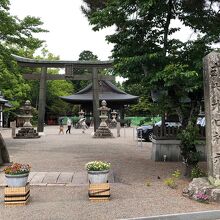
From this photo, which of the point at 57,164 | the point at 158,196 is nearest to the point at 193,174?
the point at 158,196

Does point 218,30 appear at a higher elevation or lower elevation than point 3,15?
lower

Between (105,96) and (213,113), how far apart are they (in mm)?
39588

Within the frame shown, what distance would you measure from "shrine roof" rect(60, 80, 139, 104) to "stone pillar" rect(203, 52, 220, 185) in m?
36.5

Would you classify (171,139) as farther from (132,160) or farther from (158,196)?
(158,196)

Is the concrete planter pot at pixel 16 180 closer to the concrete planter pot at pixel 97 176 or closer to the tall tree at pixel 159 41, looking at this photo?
the concrete planter pot at pixel 97 176

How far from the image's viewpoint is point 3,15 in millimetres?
16812

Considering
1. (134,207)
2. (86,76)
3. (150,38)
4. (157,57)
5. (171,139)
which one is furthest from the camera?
(86,76)

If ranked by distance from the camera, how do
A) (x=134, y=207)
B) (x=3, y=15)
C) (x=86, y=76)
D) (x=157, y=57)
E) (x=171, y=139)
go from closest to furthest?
(x=134, y=207) → (x=157, y=57) → (x=171, y=139) → (x=3, y=15) → (x=86, y=76)

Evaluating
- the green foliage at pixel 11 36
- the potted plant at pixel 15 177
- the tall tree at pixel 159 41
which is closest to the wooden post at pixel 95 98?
the green foliage at pixel 11 36

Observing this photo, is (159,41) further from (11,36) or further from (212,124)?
(11,36)

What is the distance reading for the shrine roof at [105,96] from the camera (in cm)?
4559

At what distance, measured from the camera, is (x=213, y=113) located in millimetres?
8156

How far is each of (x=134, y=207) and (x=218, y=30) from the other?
6165 millimetres

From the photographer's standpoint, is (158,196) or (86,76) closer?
(158,196)
